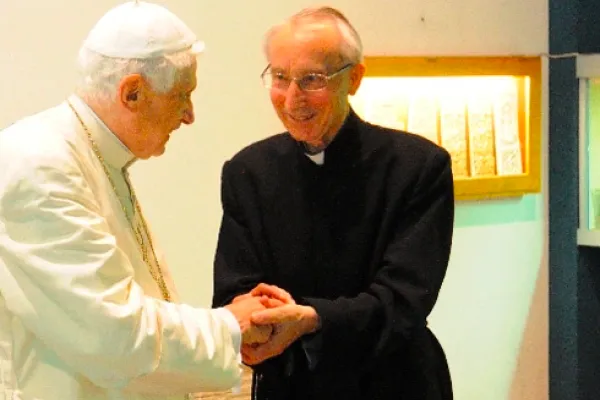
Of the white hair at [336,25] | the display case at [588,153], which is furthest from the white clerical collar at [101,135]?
the display case at [588,153]

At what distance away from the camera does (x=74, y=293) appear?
1.59m

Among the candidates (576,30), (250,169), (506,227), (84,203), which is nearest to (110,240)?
(84,203)

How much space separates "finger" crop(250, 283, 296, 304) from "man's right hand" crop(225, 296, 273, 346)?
0.02 m

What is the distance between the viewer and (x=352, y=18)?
10.6 feet

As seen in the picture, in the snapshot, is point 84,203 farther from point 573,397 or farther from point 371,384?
point 573,397

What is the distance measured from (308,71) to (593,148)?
224cm

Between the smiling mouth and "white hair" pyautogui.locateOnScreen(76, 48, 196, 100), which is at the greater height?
"white hair" pyautogui.locateOnScreen(76, 48, 196, 100)

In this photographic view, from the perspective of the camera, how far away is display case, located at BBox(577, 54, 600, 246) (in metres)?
3.86

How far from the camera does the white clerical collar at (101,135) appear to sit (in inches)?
69.2

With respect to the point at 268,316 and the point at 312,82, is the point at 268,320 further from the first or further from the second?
the point at 312,82

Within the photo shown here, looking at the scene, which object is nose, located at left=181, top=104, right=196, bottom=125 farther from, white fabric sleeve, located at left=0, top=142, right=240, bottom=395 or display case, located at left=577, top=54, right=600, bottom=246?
display case, located at left=577, top=54, right=600, bottom=246

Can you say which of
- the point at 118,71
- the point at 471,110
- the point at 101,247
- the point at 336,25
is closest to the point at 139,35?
the point at 118,71

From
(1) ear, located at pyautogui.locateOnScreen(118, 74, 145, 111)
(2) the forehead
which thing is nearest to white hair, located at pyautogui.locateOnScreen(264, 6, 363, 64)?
(2) the forehead

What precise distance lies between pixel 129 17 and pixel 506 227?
2.33m
